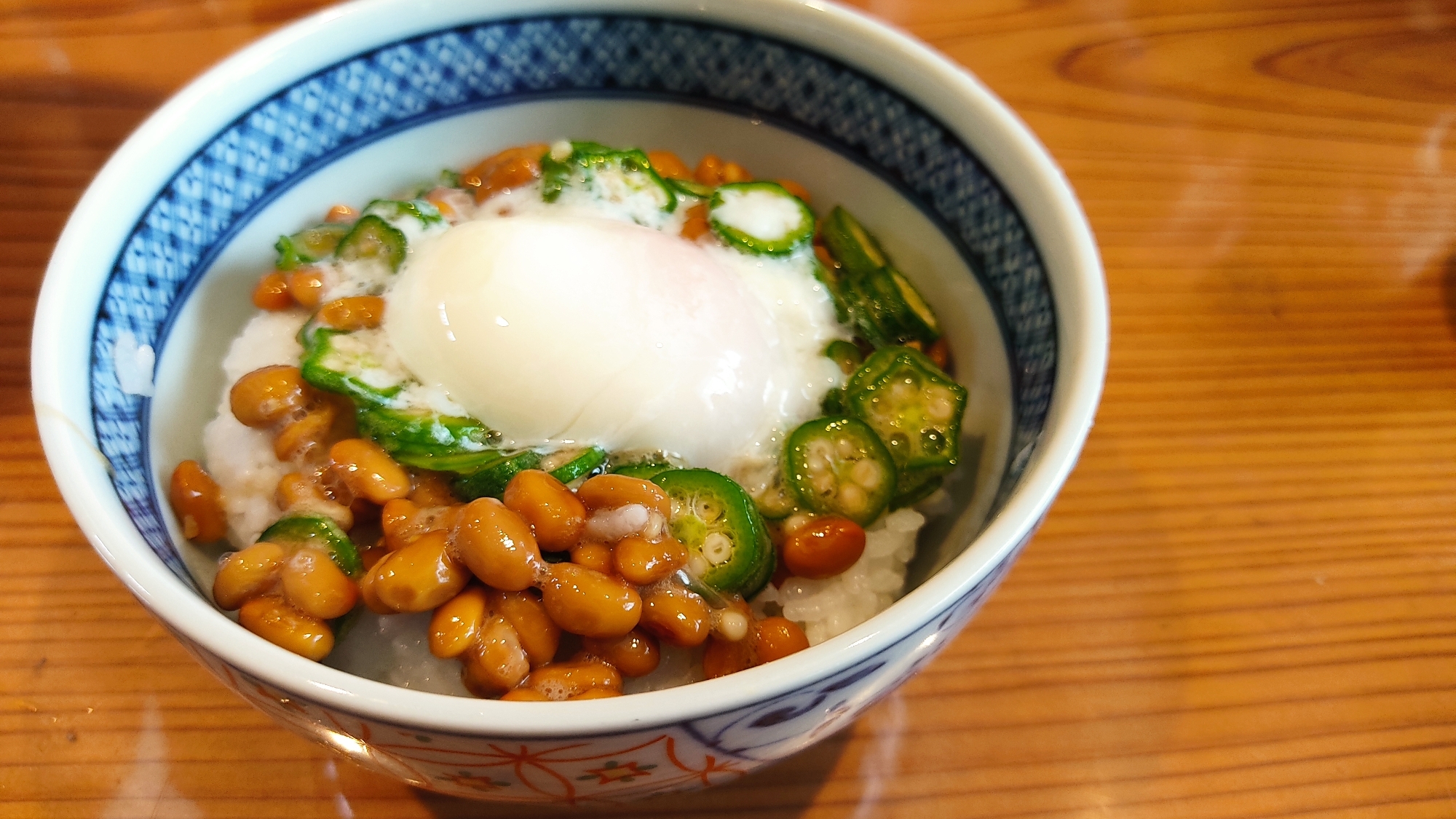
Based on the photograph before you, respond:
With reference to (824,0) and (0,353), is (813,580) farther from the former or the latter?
(0,353)

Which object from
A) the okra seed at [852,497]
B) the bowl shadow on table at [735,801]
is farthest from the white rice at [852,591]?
the bowl shadow on table at [735,801]

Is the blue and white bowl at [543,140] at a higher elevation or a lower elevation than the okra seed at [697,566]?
higher

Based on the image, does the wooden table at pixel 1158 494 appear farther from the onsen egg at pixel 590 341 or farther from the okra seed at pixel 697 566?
the onsen egg at pixel 590 341

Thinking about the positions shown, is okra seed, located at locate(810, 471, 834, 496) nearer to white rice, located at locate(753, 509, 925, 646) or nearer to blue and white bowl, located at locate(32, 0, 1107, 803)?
white rice, located at locate(753, 509, 925, 646)

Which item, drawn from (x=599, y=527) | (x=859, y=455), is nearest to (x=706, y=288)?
(x=859, y=455)

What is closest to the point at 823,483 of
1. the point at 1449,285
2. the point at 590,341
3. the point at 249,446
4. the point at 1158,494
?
the point at 590,341
